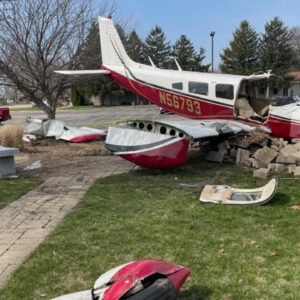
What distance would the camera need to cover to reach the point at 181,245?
4027 mm

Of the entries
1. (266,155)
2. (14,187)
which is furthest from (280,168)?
(14,187)

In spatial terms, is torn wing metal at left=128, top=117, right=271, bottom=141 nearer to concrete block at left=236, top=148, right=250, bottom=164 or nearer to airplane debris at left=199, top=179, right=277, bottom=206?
concrete block at left=236, top=148, right=250, bottom=164

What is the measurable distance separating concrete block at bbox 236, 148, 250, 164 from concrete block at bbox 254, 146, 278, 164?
44 centimetres

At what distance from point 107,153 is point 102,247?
6.91m

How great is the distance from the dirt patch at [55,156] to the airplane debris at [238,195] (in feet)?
13.8

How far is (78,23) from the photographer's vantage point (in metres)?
14.3

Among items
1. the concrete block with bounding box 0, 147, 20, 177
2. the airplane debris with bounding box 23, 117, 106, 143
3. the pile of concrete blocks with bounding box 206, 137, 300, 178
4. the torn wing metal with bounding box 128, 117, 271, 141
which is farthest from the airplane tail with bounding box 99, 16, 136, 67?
the concrete block with bounding box 0, 147, 20, 177

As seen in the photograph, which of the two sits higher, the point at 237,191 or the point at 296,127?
the point at 296,127

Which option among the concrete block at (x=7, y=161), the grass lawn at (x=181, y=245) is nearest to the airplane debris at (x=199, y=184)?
the grass lawn at (x=181, y=245)

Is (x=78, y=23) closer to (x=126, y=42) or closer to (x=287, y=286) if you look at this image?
(x=126, y=42)

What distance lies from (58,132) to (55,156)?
2998mm

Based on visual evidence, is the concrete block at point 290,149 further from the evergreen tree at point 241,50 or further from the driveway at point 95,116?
A: the evergreen tree at point 241,50

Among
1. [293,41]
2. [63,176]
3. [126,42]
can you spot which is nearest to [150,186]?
[63,176]

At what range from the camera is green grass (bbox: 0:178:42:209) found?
622 cm
